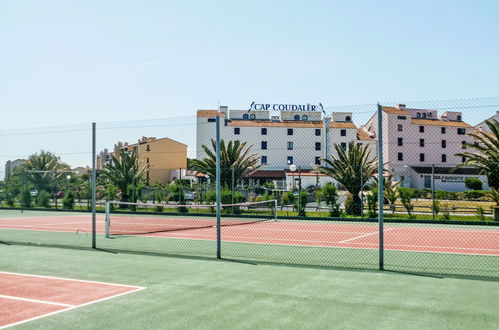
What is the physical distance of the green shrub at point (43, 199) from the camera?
30281 mm

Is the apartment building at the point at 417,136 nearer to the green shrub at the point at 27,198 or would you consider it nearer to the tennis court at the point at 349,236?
the green shrub at the point at 27,198

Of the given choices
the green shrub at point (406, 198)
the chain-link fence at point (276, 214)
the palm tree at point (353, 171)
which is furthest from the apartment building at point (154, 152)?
the green shrub at point (406, 198)

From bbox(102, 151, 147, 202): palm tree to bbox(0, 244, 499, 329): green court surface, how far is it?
19344 millimetres

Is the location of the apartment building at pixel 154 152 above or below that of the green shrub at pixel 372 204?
above

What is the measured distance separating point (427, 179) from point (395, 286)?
57646 mm

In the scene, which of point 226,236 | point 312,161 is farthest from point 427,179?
point 226,236

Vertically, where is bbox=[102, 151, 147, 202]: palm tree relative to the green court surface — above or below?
above

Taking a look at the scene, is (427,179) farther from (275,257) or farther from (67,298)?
(67,298)

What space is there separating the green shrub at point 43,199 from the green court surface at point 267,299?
2197cm

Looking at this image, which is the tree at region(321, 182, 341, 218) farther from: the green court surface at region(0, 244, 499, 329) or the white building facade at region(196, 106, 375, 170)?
the white building facade at region(196, 106, 375, 170)

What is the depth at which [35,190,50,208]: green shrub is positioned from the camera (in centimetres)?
3028

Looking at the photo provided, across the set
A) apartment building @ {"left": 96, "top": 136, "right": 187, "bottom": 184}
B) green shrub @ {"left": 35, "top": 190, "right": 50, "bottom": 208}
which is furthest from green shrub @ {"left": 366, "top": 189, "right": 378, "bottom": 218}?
green shrub @ {"left": 35, "top": 190, "right": 50, "bottom": 208}

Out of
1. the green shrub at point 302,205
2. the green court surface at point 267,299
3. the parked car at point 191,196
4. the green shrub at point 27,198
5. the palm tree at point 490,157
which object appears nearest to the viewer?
the green court surface at point 267,299

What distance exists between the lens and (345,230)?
17.2 meters
